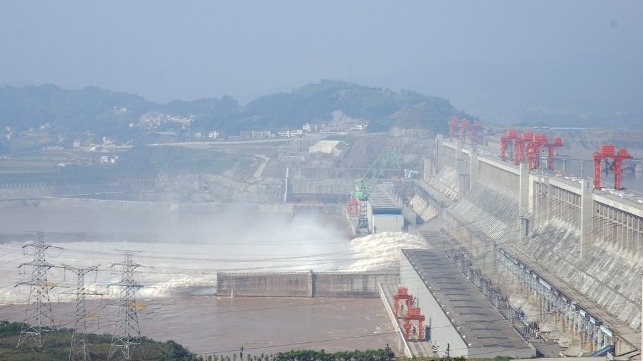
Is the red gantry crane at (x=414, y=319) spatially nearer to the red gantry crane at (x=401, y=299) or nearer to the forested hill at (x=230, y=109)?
the red gantry crane at (x=401, y=299)

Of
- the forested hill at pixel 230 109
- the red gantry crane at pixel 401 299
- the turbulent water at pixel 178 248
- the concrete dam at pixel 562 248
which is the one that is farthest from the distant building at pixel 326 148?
the red gantry crane at pixel 401 299

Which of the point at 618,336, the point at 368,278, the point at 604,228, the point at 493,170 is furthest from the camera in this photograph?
the point at 493,170

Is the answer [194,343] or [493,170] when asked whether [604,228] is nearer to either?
[194,343]

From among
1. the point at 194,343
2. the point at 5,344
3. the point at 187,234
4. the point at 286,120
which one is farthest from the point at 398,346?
the point at 286,120

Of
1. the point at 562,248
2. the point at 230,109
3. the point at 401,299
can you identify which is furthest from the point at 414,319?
the point at 230,109

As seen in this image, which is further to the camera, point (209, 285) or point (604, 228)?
point (209, 285)

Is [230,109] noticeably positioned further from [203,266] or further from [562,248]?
[562,248]
